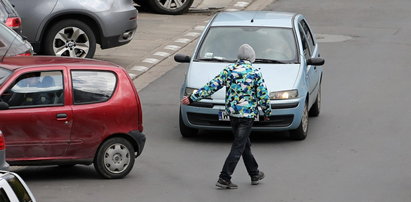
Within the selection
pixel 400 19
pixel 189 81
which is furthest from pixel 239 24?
pixel 400 19

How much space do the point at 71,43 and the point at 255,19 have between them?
5048 mm

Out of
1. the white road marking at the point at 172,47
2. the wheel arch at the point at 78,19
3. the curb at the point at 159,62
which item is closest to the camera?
the curb at the point at 159,62

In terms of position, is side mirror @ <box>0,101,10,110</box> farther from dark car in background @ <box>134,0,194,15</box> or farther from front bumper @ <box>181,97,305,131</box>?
dark car in background @ <box>134,0,194,15</box>

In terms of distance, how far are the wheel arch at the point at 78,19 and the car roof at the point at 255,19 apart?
4.17 meters

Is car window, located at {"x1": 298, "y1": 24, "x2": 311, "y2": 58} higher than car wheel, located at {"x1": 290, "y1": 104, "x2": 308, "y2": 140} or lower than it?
higher

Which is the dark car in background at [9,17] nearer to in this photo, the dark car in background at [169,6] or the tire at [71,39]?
the tire at [71,39]

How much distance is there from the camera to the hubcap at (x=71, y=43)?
861 inches

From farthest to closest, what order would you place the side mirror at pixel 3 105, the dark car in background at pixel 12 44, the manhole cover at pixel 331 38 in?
the manhole cover at pixel 331 38, the dark car in background at pixel 12 44, the side mirror at pixel 3 105

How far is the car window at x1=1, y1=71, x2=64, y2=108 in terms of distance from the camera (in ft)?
44.1

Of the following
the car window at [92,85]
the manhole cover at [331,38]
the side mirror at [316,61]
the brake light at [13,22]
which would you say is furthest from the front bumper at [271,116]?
the manhole cover at [331,38]

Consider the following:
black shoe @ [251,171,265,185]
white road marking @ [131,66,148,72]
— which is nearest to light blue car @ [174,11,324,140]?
black shoe @ [251,171,265,185]

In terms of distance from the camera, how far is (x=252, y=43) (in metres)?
17.4

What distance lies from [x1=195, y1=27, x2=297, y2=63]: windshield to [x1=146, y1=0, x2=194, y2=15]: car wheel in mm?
10869

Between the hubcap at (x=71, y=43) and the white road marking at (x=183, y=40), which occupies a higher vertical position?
the hubcap at (x=71, y=43)
